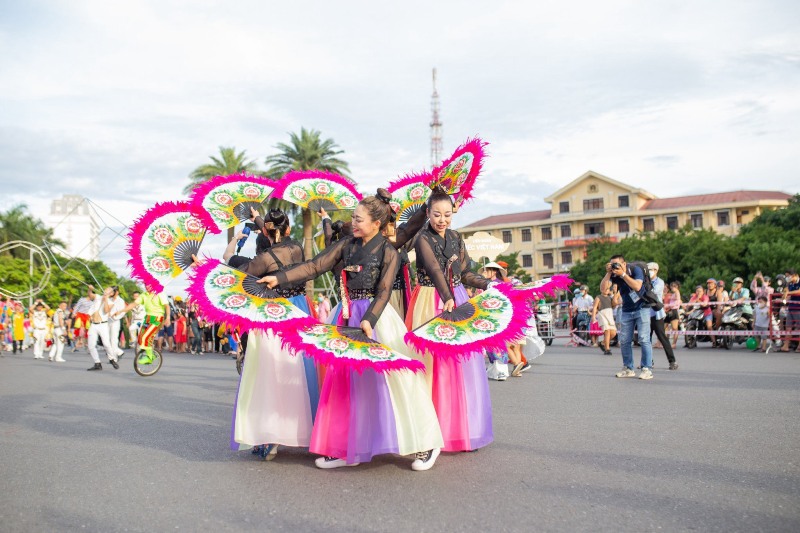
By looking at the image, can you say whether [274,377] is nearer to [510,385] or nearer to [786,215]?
[510,385]

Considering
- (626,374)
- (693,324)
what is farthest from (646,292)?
(693,324)

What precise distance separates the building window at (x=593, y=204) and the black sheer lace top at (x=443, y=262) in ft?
267

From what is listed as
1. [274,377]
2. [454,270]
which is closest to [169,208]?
[274,377]

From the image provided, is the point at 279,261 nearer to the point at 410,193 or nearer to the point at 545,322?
the point at 410,193

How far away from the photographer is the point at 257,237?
7.23 m

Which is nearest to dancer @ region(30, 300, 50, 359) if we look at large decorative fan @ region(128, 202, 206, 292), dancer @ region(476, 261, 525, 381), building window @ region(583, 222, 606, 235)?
dancer @ region(476, 261, 525, 381)

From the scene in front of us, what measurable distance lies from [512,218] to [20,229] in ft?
187

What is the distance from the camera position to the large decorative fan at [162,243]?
656cm

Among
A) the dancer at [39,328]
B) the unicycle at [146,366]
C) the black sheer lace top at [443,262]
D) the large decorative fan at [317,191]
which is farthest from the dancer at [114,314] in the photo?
the black sheer lace top at [443,262]

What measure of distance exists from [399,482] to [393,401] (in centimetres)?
59

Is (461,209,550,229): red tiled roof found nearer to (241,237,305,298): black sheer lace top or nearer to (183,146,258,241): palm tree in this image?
(183,146,258,241): palm tree

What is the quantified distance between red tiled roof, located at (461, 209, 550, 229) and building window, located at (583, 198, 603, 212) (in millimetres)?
5558

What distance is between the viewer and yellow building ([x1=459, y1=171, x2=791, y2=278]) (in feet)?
255

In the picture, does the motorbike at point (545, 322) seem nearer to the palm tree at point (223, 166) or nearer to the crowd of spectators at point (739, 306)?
the crowd of spectators at point (739, 306)
